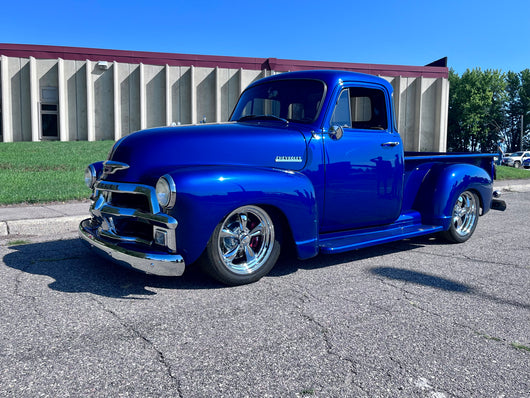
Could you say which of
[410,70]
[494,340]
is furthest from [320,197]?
[410,70]

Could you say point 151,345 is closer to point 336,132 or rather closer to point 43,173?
point 336,132

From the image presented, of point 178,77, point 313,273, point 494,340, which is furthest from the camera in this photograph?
point 178,77

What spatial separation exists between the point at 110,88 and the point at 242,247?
29.3 m

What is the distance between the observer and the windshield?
4.66 metres

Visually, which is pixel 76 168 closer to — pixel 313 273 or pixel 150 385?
pixel 313 273

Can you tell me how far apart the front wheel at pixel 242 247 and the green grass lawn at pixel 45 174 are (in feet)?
17.9

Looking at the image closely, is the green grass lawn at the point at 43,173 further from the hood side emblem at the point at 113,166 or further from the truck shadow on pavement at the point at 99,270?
the hood side emblem at the point at 113,166

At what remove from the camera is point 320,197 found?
443 cm

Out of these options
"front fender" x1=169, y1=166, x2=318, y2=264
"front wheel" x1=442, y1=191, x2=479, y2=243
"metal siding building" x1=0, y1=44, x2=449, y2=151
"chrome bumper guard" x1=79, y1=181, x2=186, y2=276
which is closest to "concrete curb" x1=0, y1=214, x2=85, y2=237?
"chrome bumper guard" x1=79, y1=181, x2=186, y2=276

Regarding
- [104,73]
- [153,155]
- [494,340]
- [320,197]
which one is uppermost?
[104,73]

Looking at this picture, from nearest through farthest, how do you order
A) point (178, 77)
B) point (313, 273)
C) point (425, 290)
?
point (425, 290), point (313, 273), point (178, 77)

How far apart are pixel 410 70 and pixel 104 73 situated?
74.4 ft

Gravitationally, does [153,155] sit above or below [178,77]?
below

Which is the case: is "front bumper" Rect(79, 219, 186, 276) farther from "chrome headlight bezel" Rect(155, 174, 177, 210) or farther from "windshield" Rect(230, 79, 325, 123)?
"windshield" Rect(230, 79, 325, 123)
